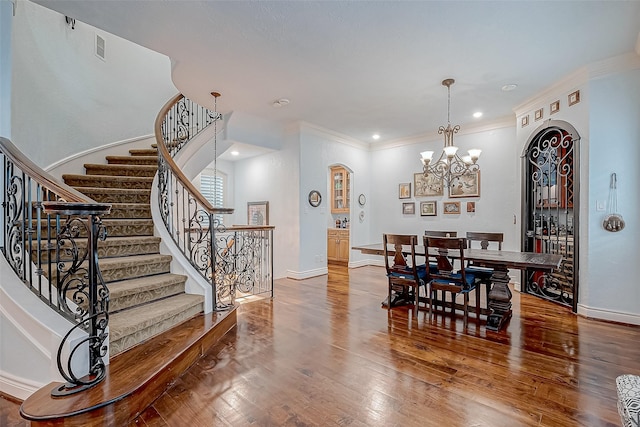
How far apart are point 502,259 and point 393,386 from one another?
1.85m

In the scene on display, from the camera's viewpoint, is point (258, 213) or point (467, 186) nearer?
point (467, 186)

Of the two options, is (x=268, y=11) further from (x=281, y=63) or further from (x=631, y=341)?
(x=631, y=341)

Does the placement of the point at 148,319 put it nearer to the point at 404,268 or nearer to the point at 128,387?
the point at 128,387

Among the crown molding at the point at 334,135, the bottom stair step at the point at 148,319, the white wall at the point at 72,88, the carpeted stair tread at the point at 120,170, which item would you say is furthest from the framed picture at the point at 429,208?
the white wall at the point at 72,88

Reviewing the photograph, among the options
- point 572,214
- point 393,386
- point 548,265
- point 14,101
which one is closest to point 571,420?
point 393,386

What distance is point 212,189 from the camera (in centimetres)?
704

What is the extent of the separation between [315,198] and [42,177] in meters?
4.27

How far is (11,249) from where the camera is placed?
2102 mm

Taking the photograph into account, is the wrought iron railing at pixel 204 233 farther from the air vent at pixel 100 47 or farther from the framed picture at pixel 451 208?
the framed picture at pixel 451 208

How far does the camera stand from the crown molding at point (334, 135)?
18.7 feet

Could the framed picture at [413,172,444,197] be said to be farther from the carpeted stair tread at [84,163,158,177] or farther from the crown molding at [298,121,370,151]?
the carpeted stair tread at [84,163,158,177]

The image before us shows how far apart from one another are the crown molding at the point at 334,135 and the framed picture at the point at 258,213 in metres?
1.80

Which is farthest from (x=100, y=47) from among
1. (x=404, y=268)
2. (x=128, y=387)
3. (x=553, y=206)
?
(x=553, y=206)

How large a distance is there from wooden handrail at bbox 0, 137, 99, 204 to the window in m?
4.64
